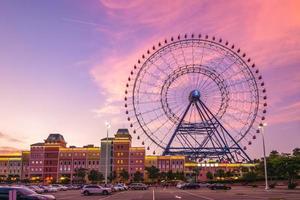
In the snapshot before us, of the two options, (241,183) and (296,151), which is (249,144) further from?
(241,183)

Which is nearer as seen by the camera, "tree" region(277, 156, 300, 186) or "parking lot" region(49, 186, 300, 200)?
"parking lot" region(49, 186, 300, 200)

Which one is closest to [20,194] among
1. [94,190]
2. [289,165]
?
[94,190]

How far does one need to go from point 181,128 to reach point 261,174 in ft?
134

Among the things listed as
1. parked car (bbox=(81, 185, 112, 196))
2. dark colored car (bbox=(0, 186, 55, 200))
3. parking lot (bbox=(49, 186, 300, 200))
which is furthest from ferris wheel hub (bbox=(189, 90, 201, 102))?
dark colored car (bbox=(0, 186, 55, 200))

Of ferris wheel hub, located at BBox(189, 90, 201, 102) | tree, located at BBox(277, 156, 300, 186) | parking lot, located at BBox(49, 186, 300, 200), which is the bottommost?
parking lot, located at BBox(49, 186, 300, 200)

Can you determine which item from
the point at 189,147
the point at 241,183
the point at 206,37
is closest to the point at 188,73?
the point at 206,37

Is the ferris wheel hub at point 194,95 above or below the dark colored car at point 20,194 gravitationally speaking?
above

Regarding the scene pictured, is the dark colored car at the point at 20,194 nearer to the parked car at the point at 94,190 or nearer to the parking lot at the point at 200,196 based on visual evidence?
the parking lot at the point at 200,196

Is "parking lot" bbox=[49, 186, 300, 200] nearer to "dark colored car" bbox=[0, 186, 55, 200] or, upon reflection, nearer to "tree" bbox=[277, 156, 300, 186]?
"dark colored car" bbox=[0, 186, 55, 200]

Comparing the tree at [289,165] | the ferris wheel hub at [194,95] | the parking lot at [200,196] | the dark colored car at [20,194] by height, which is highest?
the ferris wheel hub at [194,95]

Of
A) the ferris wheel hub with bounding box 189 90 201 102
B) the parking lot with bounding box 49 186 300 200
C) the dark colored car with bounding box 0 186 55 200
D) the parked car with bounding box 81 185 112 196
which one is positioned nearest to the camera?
the dark colored car with bounding box 0 186 55 200

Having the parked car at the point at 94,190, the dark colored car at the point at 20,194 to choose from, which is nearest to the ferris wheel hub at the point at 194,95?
the parked car at the point at 94,190

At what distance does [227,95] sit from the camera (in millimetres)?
89938

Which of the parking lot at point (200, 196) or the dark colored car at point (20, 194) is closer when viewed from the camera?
the dark colored car at point (20, 194)
